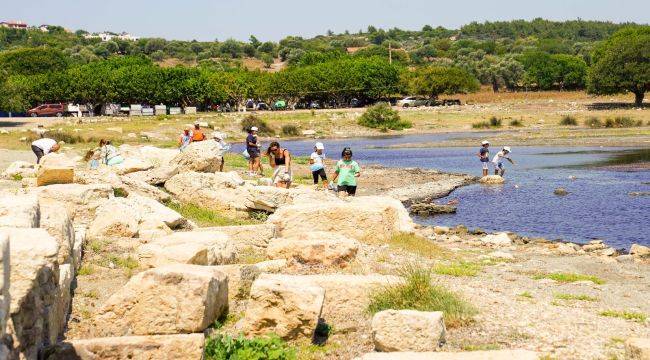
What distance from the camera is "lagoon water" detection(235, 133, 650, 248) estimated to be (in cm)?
2533

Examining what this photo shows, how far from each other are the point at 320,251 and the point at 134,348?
415cm

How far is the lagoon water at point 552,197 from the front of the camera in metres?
25.3

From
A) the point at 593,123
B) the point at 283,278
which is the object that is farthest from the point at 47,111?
the point at 283,278

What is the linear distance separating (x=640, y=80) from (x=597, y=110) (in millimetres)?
5569

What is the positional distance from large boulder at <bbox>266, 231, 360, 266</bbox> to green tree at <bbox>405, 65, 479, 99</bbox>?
10452 centimetres

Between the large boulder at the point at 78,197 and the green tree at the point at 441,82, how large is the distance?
101m

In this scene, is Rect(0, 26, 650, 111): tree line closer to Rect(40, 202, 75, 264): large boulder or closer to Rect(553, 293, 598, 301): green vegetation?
Rect(40, 202, 75, 264): large boulder

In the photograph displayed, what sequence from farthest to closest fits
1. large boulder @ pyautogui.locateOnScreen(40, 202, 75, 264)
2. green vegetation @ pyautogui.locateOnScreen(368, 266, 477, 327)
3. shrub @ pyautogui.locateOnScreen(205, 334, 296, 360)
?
large boulder @ pyautogui.locateOnScreen(40, 202, 75, 264), green vegetation @ pyautogui.locateOnScreen(368, 266, 477, 327), shrub @ pyautogui.locateOnScreen(205, 334, 296, 360)

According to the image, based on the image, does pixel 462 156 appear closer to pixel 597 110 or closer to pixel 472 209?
pixel 472 209

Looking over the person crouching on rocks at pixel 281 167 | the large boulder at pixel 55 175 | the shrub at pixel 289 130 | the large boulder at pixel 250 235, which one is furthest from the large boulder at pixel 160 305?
the shrub at pixel 289 130

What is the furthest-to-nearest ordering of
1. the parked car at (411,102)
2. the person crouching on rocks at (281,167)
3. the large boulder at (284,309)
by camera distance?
the parked car at (411,102)
the person crouching on rocks at (281,167)
the large boulder at (284,309)

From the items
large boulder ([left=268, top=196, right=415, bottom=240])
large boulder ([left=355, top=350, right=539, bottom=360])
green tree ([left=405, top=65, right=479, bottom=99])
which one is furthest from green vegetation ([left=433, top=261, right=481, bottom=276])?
green tree ([left=405, top=65, right=479, bottom=99])

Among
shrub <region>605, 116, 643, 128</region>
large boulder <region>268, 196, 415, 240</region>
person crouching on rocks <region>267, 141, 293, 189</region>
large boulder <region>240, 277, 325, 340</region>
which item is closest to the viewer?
large boulder <region>240, 277, 325, 340</region>

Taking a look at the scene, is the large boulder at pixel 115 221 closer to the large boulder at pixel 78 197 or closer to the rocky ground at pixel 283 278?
the rocky ground at pixel 283 278
